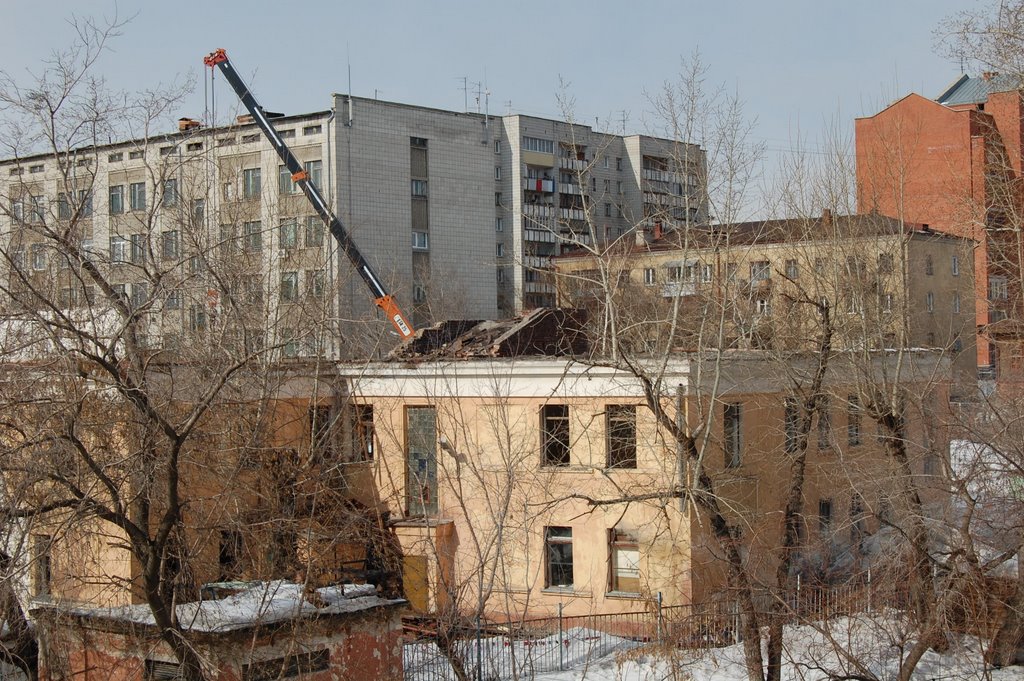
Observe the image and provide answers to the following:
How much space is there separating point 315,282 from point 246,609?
30.3 feet

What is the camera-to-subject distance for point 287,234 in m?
24.4

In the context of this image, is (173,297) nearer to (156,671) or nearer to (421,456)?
(156,671)

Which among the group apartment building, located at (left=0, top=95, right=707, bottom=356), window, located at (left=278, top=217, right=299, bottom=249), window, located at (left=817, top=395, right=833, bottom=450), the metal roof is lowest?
window, located at (left=817, top=395, right=833, bottom=450)

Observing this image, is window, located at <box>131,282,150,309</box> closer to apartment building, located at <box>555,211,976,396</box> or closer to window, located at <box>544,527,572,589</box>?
apartment building, located at <box>555,211,976,396</box>

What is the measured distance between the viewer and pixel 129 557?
17.8 meters

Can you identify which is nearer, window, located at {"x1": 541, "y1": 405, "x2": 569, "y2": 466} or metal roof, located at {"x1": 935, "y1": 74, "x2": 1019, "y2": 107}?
window, located at {"x1": 541, "y1": 405, "x2": 569, "y2": 466}

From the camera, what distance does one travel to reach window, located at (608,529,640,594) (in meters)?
20.9

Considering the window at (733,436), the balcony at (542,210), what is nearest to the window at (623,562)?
the window at (733,436)

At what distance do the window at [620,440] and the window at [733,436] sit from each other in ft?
6.14

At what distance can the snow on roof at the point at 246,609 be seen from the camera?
12430 millimetres

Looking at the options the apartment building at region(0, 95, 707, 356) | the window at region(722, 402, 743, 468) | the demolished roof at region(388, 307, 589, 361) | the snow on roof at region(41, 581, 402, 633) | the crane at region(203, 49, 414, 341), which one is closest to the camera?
the snow on roof at region(41, 581, 402, 633)

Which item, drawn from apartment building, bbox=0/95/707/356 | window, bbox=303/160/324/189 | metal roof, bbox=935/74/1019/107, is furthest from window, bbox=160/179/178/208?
metal roof, bbox=935/74/1019/107

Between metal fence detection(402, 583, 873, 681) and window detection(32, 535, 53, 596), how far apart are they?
5.40 meters

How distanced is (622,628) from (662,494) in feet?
20.9
